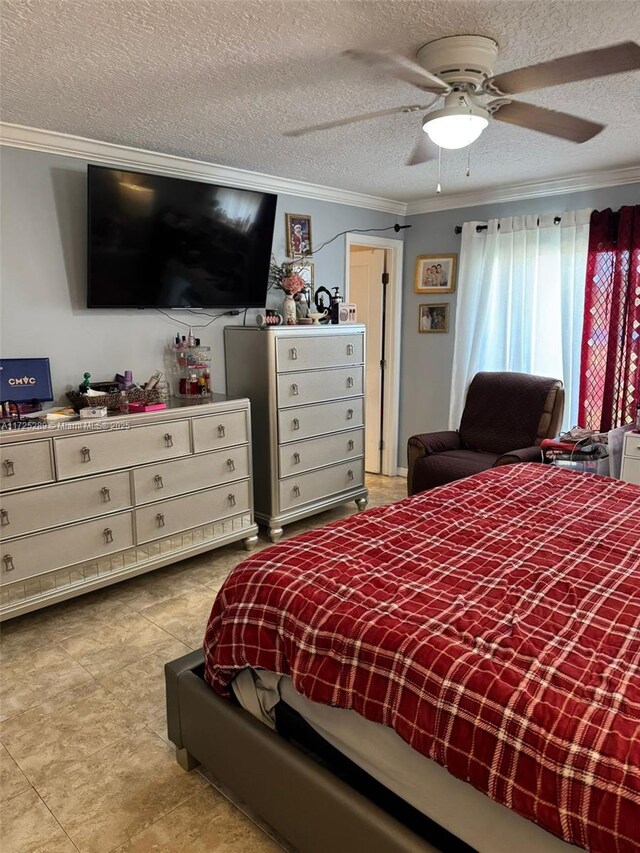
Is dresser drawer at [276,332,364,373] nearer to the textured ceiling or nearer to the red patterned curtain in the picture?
the textured ceiling

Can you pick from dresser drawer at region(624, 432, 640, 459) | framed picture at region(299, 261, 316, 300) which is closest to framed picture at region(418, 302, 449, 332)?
framed picture at region(299, 261, 316, 300)

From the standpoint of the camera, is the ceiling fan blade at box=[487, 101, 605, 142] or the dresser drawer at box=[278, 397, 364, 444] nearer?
the ceiling fan blade at box=[487, 101, 605, 142]

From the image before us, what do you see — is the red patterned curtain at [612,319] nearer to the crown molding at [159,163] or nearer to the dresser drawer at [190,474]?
the crown molding at [159,163]

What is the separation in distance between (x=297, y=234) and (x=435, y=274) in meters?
1.38

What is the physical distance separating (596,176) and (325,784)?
4192 millimetres

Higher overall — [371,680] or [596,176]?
[596,176]

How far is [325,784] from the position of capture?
1.54 m

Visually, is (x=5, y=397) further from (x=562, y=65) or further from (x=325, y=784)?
(x=562, y=65)

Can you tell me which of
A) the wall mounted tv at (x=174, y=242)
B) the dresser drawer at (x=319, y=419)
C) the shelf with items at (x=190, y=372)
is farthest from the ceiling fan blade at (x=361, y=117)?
the dresser drawer at (x=319, y=419)

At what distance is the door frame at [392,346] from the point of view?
17.3 ft

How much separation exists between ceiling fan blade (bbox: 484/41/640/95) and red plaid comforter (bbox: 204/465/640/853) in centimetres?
151

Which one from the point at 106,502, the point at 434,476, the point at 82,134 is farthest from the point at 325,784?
the point at 82,134

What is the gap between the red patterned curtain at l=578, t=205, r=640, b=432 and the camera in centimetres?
400

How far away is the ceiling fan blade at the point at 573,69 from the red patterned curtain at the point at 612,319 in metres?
2.39
